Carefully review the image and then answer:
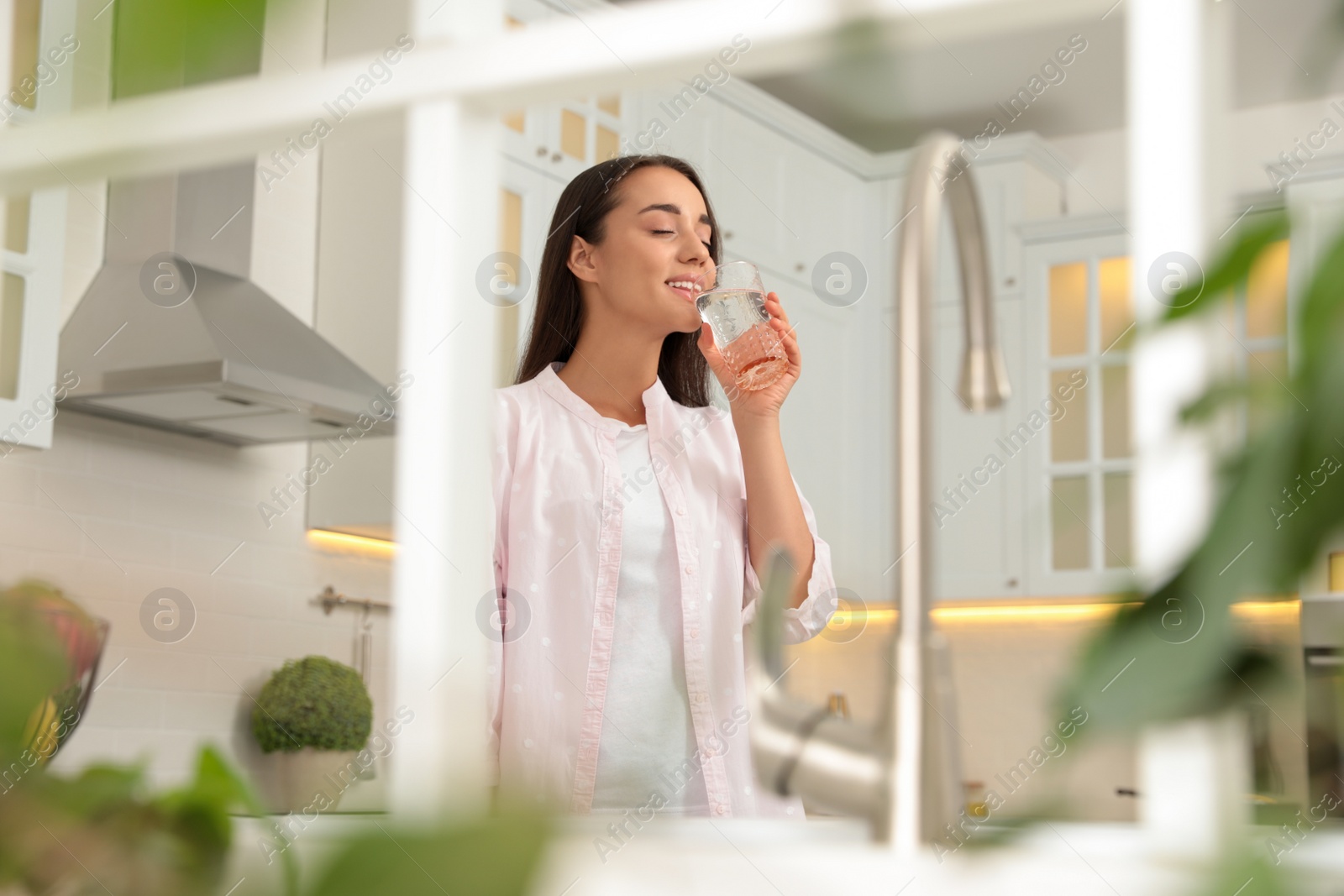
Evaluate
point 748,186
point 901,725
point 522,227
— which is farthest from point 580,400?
point 748,186

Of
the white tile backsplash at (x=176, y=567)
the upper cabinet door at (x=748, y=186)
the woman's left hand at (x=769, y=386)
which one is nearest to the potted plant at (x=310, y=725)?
the white tile backsplash at (x=176, y=567)

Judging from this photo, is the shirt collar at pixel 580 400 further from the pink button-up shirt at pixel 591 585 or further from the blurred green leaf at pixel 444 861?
the blurred green leaf at pixel 444 861

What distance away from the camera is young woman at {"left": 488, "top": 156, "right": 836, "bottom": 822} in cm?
144

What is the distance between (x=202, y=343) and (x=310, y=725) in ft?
2.32

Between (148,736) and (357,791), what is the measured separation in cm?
250

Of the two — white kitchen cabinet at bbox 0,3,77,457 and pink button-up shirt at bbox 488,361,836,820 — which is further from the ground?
white kitchen cabinet at bbox 0,3,77,457

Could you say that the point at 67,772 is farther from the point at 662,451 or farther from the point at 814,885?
the point at 662,451

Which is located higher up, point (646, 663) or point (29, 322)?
point (29, 322)

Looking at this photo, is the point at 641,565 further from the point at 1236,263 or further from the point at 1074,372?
the point at 1074,372

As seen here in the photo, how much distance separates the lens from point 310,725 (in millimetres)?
2438

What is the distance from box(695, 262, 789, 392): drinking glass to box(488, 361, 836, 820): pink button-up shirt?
0.11 m

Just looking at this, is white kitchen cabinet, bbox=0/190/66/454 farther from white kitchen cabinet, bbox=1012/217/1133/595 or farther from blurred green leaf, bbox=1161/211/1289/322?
white kitchen cabinet, bbox=1012/217/1133/595

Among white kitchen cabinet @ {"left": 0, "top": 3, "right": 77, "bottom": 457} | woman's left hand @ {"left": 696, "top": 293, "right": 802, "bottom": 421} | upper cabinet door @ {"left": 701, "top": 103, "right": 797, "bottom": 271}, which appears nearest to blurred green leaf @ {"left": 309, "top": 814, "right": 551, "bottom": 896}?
woman's left hand @ {"left": 696, "top": 293, "right": 802, "bottom": 421}

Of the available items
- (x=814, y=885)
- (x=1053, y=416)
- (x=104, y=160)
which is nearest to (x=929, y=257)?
(x=814, y=885)
